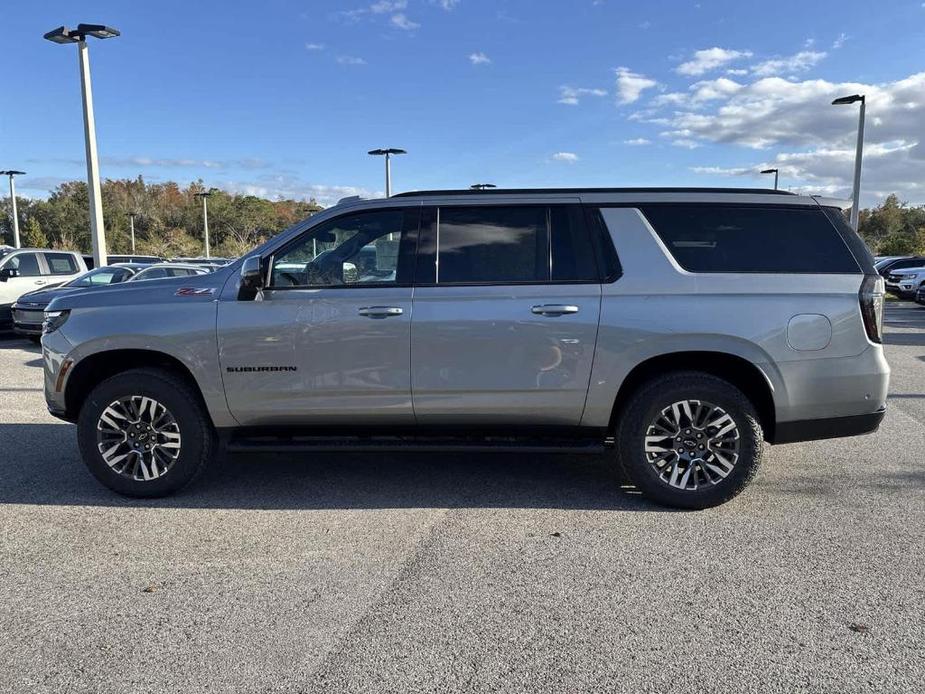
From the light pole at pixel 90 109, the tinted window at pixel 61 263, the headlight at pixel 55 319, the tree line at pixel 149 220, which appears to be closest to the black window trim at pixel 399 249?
the headlight at pixel 55 319

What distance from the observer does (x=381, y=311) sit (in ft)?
13.9

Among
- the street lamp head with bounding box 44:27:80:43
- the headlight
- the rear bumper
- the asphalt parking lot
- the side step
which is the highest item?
the street lamp head with bounding box 44:27:80:43

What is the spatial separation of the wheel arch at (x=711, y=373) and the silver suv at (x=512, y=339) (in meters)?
0.01

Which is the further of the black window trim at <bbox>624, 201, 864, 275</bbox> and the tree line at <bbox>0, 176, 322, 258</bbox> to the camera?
the tree line at <bbox>0, 176, 322, 258</bbox>

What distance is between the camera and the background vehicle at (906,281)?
22552 millimetres

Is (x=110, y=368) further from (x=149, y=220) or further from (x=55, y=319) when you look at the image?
(x=149, y=220)

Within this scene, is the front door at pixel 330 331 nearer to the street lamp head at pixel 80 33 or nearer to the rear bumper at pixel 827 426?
the rear bumper at pixel 827 426

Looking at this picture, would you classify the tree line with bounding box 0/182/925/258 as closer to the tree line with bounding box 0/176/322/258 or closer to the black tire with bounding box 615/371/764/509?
the tree line with bounding box 0/176/322/258

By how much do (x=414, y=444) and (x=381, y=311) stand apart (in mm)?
906

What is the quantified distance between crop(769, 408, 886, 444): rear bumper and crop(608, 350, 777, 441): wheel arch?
0.27ft

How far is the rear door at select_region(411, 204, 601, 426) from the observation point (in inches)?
166

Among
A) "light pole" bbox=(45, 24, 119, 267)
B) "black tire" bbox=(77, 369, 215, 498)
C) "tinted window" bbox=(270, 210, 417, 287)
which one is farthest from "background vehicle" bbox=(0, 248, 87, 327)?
"tinted window" bbox=(270, 210, 417, 287)

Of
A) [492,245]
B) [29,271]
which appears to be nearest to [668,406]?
[492,245]

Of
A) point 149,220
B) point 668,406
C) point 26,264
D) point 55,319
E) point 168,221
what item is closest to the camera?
point 668,406
